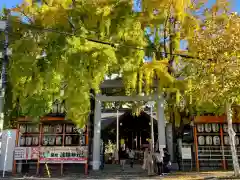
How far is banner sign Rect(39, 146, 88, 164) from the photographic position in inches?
607

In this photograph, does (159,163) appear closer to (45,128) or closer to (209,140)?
(209,140)

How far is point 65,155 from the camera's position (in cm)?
1546

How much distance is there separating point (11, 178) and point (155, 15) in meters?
10.0

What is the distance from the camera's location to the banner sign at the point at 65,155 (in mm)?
15406

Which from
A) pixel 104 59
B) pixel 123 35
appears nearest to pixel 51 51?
pixel 104 59

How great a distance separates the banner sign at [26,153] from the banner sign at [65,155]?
41 centimetres

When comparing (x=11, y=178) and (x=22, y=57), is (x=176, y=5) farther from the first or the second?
(x=11, y=178)

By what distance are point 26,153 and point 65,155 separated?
2.05 m

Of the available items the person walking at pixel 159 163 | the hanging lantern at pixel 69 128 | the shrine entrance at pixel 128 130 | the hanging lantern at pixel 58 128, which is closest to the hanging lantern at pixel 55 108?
the hanging lantern at pixel 58 128

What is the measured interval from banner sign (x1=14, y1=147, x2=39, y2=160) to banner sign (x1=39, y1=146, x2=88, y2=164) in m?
0.41

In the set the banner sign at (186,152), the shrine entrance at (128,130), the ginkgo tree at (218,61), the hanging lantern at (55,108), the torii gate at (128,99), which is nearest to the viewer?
the ginkgo tree at (218,61)

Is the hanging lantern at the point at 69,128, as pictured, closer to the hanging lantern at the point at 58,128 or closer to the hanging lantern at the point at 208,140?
the hanging lantern at the point at 58,128

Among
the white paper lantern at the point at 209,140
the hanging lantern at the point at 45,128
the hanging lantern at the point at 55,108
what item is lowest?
the white paper lantern at the point at 209,140

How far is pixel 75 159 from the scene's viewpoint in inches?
607
